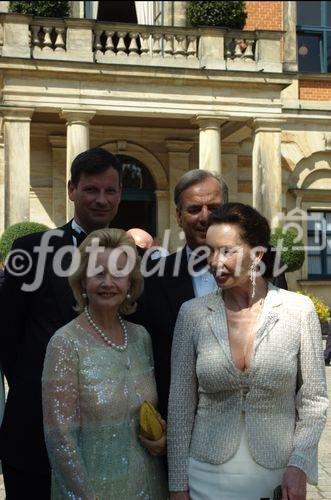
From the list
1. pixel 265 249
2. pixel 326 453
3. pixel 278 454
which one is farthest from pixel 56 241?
pixel 326 453

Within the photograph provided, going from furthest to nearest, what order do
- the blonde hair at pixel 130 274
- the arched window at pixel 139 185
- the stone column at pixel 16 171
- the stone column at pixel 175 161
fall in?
the arched window at pixel 139 185
the stone column at pixel 175 161
the stone column at pixel 16 171
the blonde hair at pixel 130 274

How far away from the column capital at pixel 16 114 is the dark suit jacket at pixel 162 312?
1457 cm

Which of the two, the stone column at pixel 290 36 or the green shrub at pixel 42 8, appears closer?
the green shrub at pixel 42 8

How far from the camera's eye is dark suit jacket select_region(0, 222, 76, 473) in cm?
359

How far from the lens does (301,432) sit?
3.18 m

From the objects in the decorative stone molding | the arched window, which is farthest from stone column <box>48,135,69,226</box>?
the arched window

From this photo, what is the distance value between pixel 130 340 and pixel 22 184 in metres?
14.8

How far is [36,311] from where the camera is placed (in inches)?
147

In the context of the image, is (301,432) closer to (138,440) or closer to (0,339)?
(138,440)

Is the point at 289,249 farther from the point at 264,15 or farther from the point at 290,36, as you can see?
the point at 264,15

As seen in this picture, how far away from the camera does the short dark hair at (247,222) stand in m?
3.28

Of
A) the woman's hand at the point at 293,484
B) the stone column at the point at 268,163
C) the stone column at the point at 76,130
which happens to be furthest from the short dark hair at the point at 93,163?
the stone column at the point at 268,163

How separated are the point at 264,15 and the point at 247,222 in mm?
20888

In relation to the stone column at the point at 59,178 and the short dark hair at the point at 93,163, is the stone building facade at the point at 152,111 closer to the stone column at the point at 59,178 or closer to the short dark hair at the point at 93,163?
the stone column at the point at 59,178
